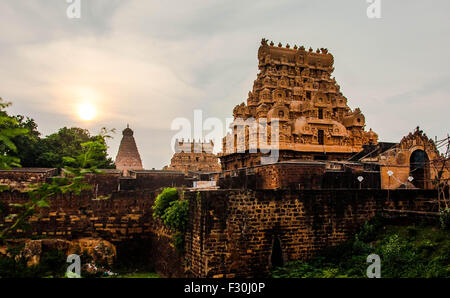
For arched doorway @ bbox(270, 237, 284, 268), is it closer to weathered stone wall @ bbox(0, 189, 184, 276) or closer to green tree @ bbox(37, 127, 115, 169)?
weathered stone wall @ bbox(0, 189, 184, 276)

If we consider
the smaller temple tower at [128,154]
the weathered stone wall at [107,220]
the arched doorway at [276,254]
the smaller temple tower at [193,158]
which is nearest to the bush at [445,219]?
the arched doorway at [276,254]

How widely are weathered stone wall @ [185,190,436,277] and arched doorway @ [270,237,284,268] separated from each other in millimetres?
112

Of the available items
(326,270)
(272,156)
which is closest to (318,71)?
(272,156)

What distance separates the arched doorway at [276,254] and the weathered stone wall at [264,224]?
0.11m

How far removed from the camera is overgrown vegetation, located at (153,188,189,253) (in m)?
13.7

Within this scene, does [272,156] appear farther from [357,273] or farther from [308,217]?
[357,273]

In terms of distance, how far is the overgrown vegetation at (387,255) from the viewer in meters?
9.87

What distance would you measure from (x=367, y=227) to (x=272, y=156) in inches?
555

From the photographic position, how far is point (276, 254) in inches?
493

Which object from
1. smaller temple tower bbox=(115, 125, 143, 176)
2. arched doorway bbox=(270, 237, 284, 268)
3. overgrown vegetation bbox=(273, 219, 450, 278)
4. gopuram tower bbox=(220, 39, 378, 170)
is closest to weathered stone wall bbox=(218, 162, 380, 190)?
overgrown vegetation bbox=(273, 219, 450, 278)

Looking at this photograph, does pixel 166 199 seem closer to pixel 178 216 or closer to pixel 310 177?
pixel 178 216

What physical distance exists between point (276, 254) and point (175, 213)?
13.8ft

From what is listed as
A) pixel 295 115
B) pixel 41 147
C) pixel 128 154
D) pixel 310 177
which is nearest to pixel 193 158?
pixel 128 154
